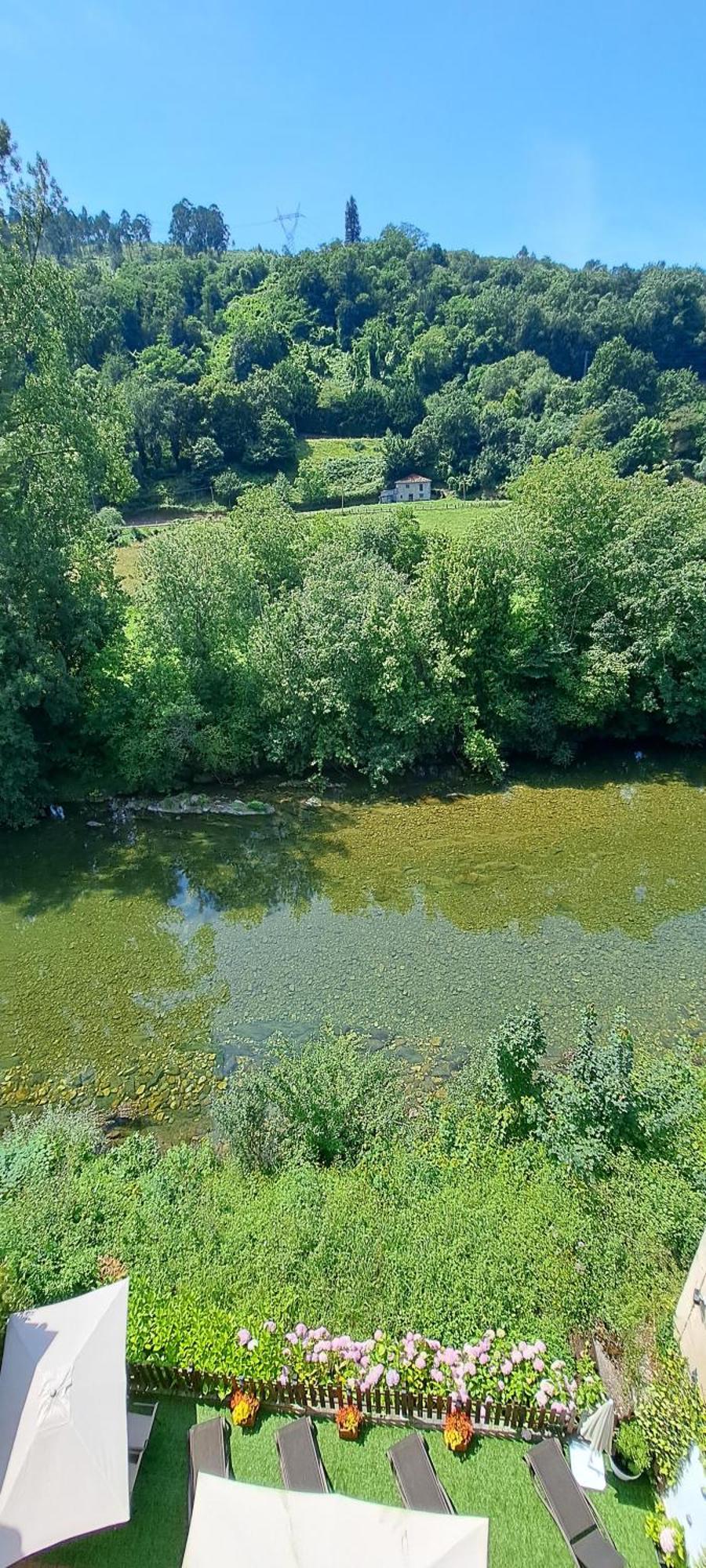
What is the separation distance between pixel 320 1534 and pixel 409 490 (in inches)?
2844

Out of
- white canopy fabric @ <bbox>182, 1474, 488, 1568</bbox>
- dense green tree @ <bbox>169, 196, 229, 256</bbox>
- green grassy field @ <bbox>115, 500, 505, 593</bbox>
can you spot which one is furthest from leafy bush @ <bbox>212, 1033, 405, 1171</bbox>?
Result: dense green tree @ <bbox>169, 196, 229, 256</bbox>

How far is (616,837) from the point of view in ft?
71.3

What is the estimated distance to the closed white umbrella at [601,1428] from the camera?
7.01 meters

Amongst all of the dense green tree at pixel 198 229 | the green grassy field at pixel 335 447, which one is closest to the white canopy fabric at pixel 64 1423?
the green grassy field at pixel 335 447

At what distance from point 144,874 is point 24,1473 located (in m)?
15.0

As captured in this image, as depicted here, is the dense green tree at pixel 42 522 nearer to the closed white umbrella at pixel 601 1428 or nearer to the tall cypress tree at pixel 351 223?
the closed white umbrella at pixel 601 1428

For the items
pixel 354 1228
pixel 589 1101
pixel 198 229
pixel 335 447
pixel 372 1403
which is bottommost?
pixel 372 1403

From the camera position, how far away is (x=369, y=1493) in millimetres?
7109

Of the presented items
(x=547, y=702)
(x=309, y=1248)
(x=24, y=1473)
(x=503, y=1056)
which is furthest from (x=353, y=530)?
(x=24, y=1473)

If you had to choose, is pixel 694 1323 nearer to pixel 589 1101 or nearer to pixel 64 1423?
pixel 589 1101

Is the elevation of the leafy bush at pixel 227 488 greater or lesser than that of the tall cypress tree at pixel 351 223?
lesser

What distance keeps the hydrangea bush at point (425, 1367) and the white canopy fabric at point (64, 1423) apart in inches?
57.2

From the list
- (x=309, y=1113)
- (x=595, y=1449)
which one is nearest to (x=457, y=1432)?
(x=595, y=1449)

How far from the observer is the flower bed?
24.1ft
